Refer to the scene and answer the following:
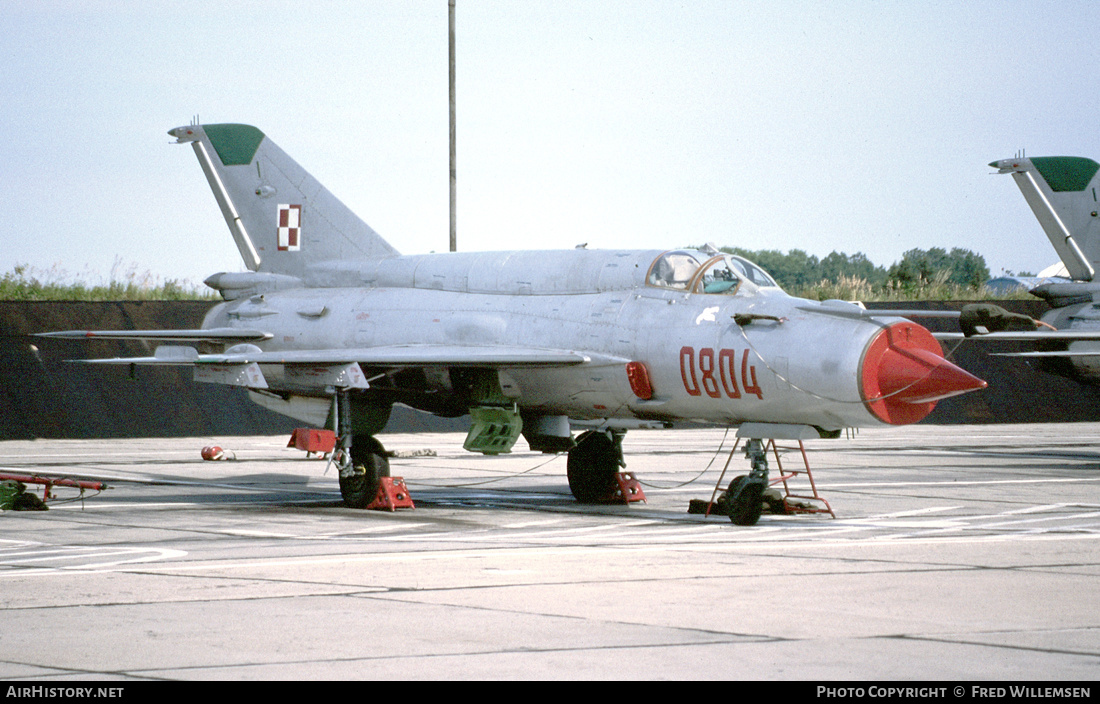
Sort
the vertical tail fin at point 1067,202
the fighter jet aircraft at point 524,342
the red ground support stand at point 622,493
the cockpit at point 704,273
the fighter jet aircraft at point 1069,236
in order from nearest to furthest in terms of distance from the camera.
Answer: the fighter jet aircraft at point 524,342 < the cockpit at point 704,273 < the red ground support stand at point 622,493 < the fighter jet aircraft at point 1069,236 < the vertical tail fin at point 1067,202

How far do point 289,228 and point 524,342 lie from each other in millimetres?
4648

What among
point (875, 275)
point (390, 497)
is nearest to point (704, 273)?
point (390, 497)

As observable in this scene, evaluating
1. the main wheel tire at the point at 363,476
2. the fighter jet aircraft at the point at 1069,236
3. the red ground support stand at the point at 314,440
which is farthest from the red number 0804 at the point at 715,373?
the fighter jet aircraft at the point at 1069,236

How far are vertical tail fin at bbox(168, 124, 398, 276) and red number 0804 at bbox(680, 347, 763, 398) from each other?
5410 mm

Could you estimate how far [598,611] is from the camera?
8.06m

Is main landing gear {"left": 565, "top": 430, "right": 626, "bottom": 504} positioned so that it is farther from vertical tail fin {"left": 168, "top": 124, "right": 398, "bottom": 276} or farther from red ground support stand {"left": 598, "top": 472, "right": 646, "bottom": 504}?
vertical tail fin {"left": 168, "top": 124, "right": 398, "bottom": 276}

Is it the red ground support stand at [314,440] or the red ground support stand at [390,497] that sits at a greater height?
the red ground support stand at [314,440]

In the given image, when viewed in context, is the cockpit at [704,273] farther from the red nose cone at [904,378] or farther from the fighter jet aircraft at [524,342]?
the red nose cone at [904,378]

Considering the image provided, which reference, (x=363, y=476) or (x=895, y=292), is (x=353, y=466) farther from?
(x=895, y=292)

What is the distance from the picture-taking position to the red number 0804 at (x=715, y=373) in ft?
44.1

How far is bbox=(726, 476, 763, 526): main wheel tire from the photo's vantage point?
43.7 feet

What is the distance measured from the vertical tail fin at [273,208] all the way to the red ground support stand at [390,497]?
3618mm

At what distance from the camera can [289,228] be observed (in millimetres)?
18422
